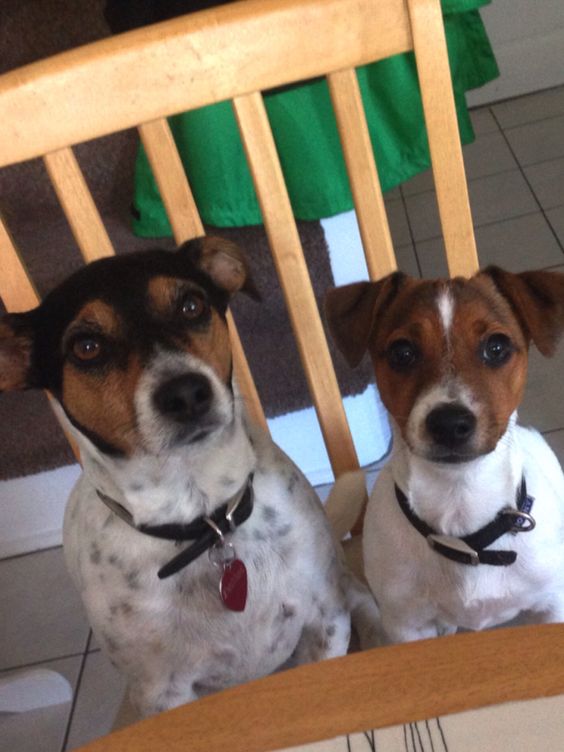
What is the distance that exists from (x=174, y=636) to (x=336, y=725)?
525mm

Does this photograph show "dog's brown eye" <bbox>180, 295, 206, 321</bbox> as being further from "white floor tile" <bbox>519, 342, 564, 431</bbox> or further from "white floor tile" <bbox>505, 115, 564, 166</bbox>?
"white floor tile" <bbox>505, 115, 564, 166</bbox>

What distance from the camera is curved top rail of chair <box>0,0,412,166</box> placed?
2.99 ft

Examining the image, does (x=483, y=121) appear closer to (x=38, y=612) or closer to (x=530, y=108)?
(x=530, y=108)

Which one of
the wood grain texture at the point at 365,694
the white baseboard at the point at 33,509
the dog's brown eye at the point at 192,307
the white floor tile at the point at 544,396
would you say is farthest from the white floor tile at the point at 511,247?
the wood grain texture at the point at 365,694

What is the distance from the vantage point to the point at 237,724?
1.92 feet

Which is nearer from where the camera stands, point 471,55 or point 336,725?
point 336,725

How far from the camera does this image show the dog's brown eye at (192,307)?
1.04 meters

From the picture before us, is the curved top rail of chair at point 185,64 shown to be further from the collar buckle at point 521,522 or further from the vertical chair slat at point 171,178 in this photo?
the collar buckle at point 521,522

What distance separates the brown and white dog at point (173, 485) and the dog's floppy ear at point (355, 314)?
0.45 ft

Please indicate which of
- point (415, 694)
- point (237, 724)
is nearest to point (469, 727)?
point (415, 694)

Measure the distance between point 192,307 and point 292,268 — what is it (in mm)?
140

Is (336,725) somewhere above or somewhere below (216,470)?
above

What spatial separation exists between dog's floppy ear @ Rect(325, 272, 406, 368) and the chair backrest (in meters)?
0.05

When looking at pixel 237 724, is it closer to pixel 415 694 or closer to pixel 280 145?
pixel 415 694
